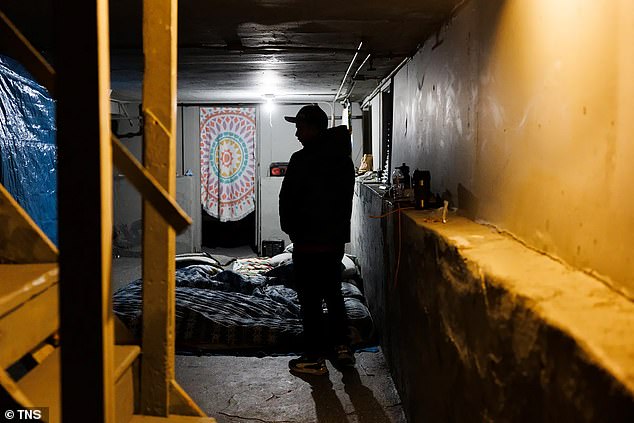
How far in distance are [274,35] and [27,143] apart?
7.52ft

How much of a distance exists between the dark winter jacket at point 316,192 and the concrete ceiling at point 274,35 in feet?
3.39

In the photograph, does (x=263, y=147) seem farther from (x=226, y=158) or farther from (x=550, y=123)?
(x=550, y=123)

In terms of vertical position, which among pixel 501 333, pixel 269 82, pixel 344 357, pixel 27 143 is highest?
pixel 269 82

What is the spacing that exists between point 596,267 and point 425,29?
3.51m

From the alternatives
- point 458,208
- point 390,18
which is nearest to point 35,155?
point 390,18

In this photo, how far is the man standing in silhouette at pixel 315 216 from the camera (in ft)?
18.2

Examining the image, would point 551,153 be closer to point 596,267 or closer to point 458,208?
point 596,267

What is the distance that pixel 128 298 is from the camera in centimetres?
712

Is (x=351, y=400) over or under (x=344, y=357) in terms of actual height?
under

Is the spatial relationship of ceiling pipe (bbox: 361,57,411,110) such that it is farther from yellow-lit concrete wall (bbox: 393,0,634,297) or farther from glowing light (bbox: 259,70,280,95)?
yellow-lit concrete wall (bbox: 393,0,634,297)

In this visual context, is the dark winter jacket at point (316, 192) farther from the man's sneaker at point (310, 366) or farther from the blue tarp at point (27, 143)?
the blue tarp at point (27, 143)

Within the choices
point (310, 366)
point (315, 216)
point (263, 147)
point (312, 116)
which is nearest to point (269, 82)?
point (263, 147)

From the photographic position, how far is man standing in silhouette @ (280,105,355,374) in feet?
18.2

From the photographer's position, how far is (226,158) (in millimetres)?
13109
